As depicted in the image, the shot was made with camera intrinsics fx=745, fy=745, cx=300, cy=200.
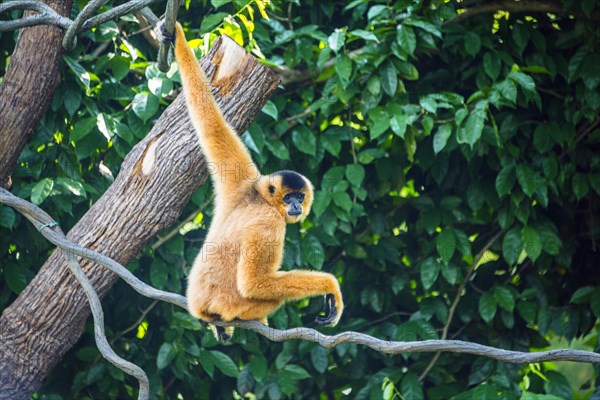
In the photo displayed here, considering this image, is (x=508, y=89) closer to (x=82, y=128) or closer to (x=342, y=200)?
(x=342, y=200)

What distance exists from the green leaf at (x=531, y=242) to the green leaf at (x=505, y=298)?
312 mm

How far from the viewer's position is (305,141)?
16.6 ft

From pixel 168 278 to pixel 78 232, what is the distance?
3.92ft

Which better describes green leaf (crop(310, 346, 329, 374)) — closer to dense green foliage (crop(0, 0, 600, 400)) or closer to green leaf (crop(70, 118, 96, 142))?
dense green foliage (crop(0, 0, 600, 400))

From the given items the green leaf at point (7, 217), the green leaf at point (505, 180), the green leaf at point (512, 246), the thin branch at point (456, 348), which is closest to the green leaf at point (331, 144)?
the green leaf at point (505, 180)

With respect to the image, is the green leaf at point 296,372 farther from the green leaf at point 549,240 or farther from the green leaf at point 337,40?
the green leaf at point 337,40

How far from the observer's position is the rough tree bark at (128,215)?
13.0ft

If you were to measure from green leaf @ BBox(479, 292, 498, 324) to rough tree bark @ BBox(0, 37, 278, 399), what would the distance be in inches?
86.9

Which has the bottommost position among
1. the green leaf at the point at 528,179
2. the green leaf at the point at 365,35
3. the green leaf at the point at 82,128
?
the green leaf at the point at 528,179

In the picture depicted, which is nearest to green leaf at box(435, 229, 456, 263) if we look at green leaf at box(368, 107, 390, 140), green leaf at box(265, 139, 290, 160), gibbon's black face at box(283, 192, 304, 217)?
green leaf at box(368, 107, 390, 140)

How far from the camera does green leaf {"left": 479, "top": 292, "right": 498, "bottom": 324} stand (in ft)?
16.7

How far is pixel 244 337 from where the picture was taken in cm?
504

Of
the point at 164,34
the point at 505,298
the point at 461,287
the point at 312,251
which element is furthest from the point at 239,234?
Answer: the point at 461,287

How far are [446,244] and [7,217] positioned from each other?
2.79 m
